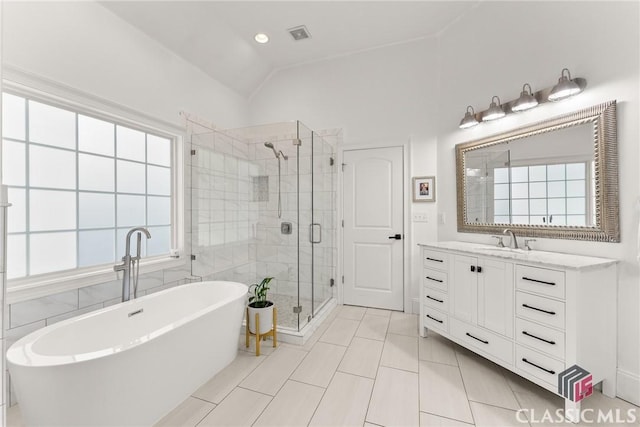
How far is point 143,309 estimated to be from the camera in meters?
2.21

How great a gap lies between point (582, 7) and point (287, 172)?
2.58 m

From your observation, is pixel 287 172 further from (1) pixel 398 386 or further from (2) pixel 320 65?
(1) pixel 398 386

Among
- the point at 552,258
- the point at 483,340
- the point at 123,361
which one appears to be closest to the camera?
the point at 123,361

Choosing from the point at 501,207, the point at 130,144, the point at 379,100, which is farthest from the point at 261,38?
the point at 501,207

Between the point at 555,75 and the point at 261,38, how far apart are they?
2736mm

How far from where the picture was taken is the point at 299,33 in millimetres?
3143

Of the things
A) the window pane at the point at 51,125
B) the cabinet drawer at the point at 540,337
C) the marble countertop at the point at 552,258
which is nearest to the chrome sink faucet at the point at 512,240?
the marble countertop at the point at 552,258

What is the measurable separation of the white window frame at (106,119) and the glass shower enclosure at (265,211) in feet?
0.45

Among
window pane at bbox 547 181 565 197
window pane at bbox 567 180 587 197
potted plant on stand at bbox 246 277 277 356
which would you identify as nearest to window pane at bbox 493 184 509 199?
window pane at bbox 547 181 565 197

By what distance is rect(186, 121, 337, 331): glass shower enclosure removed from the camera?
9.81ft

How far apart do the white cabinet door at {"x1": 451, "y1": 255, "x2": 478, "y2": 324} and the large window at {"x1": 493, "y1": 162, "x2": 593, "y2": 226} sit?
2.00 ft

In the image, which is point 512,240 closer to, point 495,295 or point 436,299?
point 495,295

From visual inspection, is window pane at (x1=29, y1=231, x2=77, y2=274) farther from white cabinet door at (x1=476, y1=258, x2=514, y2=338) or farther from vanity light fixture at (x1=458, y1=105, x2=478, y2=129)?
vanity light fixture at (x1=458, y1=105, x2=478, y2=129)

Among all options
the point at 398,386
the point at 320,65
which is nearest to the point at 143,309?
the point at 398,386
